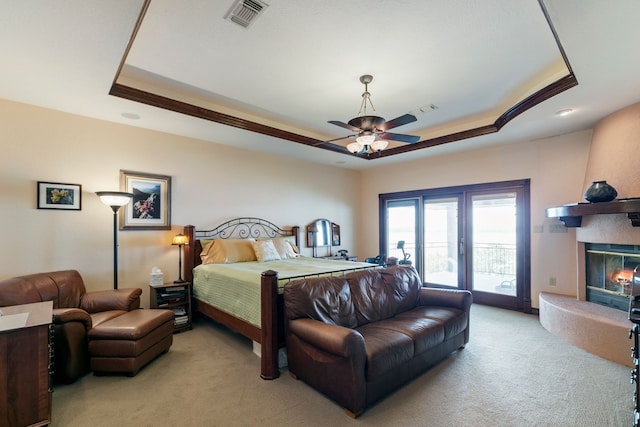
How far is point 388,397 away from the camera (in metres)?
2.38

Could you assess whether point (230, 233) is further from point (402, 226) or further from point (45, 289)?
point (402, 226)

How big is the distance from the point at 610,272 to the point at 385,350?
345cm

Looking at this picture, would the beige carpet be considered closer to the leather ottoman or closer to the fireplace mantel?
the leather ottoman

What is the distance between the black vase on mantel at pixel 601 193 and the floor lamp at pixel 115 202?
17.9 feet

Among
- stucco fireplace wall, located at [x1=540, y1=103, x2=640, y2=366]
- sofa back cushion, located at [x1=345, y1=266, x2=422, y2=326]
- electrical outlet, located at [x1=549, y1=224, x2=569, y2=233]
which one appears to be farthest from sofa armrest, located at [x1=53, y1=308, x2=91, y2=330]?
electrical outlet, located at [x1=549, y1=224, x2=569, y2=233]

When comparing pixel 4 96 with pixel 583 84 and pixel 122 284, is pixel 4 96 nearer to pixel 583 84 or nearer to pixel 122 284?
pixel 122 284

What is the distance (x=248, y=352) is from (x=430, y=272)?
4198 mm

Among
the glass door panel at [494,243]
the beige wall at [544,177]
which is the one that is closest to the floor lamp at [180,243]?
the beige wall at [544,177]

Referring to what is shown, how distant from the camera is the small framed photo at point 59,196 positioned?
3355mm

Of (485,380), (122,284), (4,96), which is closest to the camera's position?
(485,380)

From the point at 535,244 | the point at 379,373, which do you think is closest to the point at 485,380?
the point at 379,373

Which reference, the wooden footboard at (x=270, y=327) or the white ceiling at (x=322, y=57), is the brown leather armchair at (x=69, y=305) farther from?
the white ceiling at (x=322, y=57)

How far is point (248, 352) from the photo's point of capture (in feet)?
10.7

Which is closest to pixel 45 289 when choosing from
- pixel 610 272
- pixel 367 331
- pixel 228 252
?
pixel 228 252
